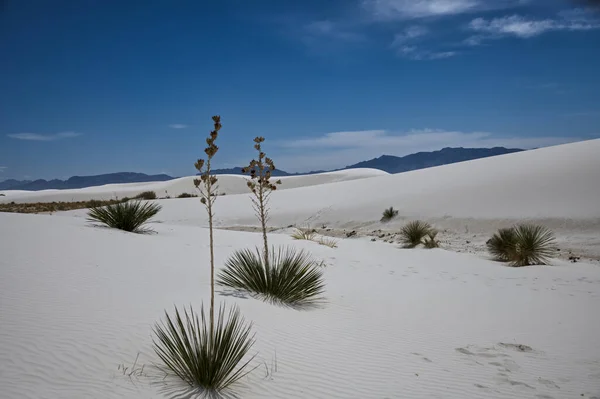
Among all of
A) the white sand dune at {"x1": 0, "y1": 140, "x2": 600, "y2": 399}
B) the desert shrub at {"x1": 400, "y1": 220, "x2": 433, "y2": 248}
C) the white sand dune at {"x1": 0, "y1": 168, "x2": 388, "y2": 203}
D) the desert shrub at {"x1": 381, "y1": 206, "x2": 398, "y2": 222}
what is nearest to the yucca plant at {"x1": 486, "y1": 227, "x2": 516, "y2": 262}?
the white sand dune at {"x1": 0, "y1": 140, "x2": 600, "y2": 399}

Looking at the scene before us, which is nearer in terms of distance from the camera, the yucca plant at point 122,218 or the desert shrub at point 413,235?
the yucca plant at point 122,218

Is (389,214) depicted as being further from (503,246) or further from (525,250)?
(525,250)

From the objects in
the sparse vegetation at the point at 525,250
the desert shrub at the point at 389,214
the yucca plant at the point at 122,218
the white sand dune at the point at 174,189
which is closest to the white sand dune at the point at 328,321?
the sparse vegetation at the point at 525,250

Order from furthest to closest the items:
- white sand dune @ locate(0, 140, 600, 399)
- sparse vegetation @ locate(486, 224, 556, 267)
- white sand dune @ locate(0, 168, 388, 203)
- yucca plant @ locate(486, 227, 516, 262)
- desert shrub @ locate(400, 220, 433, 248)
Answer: white sand dune @ locate(0, 168, 388, 203) < desert shrub @ locate(400, 220, 433, 248) < yucca plant @ locate(486, 227, 516, 262) < sparse vegetation @ locate(486, 224, 556, 267) < white sand dune @ locate(0, 140, 600, 399)

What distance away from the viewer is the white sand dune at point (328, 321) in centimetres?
321

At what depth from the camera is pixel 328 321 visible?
529 centimetres

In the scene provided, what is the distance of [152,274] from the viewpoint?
6.48 meters

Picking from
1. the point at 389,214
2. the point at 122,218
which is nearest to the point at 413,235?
the point at 389,214

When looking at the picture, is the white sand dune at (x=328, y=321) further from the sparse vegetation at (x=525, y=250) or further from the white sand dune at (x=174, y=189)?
the white sand dune at (x=174, y=189)

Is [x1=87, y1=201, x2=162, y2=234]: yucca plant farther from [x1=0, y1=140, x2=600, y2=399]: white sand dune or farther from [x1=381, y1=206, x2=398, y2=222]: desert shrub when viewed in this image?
[x1=381, y1=206, x2=398, y2=222]: desert shrub

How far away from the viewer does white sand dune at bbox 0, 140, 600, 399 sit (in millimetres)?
3207

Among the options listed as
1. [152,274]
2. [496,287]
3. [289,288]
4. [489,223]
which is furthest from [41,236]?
[489,223]

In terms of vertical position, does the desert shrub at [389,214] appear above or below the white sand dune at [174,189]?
below

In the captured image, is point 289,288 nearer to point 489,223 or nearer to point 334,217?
point 489,223
